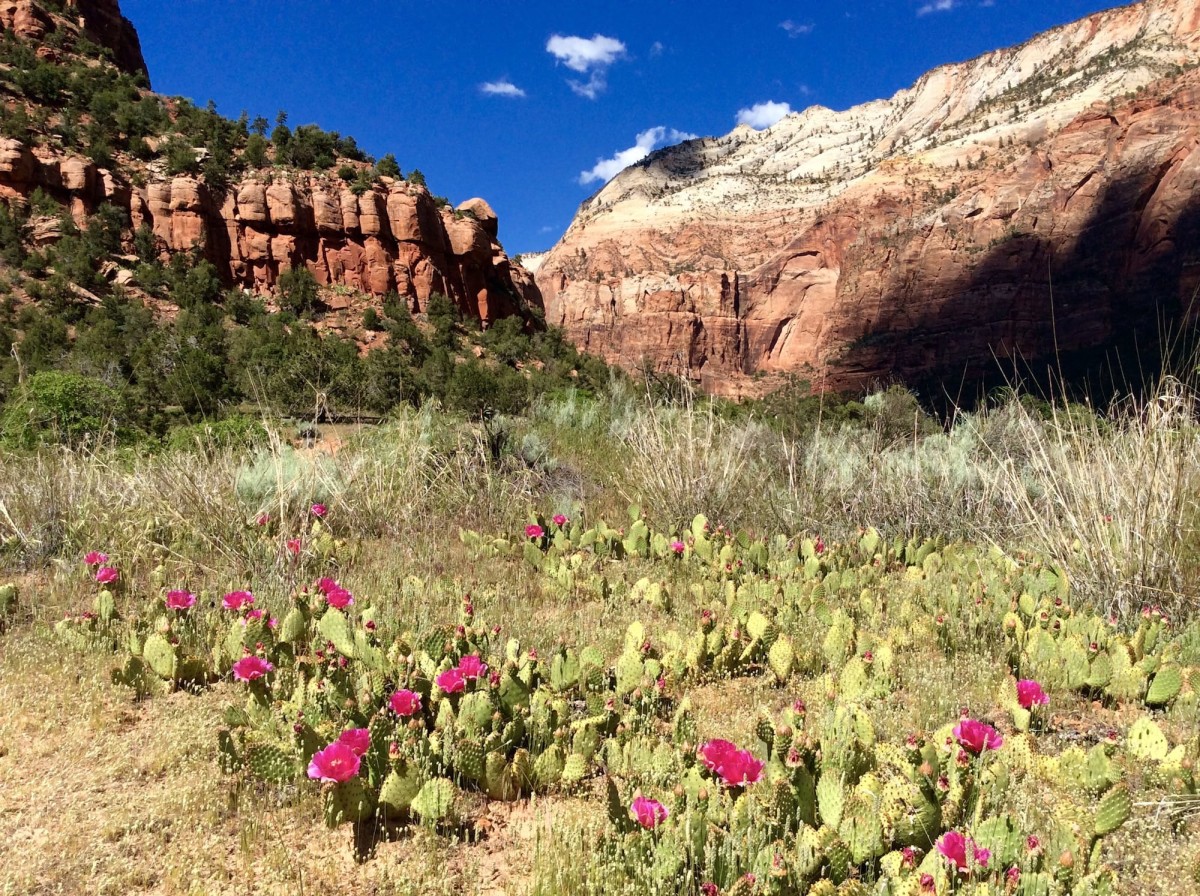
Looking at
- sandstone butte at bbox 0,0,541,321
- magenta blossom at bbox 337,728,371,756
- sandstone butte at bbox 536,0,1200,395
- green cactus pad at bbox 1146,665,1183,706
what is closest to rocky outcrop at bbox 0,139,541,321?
sandstone butte at bbox 0,0,541,321

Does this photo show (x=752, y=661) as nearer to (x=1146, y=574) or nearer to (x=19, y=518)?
(x=1146, y=574)

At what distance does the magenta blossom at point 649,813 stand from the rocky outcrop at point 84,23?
39.9 m

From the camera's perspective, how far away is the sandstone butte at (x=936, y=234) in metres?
46.5

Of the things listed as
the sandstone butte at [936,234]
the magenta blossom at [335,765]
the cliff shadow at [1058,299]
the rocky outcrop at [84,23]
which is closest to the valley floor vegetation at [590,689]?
the magenta blossom at [335,765]

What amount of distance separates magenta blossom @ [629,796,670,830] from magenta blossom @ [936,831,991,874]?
1.98 ft

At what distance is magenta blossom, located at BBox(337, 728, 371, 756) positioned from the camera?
182 centimetres

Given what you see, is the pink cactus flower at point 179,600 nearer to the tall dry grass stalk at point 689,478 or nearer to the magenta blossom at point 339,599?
the magenta blossom at point 339,599

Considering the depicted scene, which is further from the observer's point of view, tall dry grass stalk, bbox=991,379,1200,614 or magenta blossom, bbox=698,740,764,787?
tall dry grass stalk, bbox=991,379,1200,614

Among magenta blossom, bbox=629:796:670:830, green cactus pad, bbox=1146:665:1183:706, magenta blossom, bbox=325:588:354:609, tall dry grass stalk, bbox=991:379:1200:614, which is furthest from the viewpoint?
tall dry grass stalk, bbox=991:379:1200:614

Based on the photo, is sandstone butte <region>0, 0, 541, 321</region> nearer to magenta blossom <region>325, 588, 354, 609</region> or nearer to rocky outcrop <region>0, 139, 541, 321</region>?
rocky outcrop <region>0, 139, 541, 321</region>

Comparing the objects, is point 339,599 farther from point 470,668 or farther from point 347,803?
point 347,803

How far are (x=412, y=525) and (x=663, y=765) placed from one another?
3.46 meters

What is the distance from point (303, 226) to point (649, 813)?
105 ft

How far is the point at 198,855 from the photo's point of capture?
5.78ft
